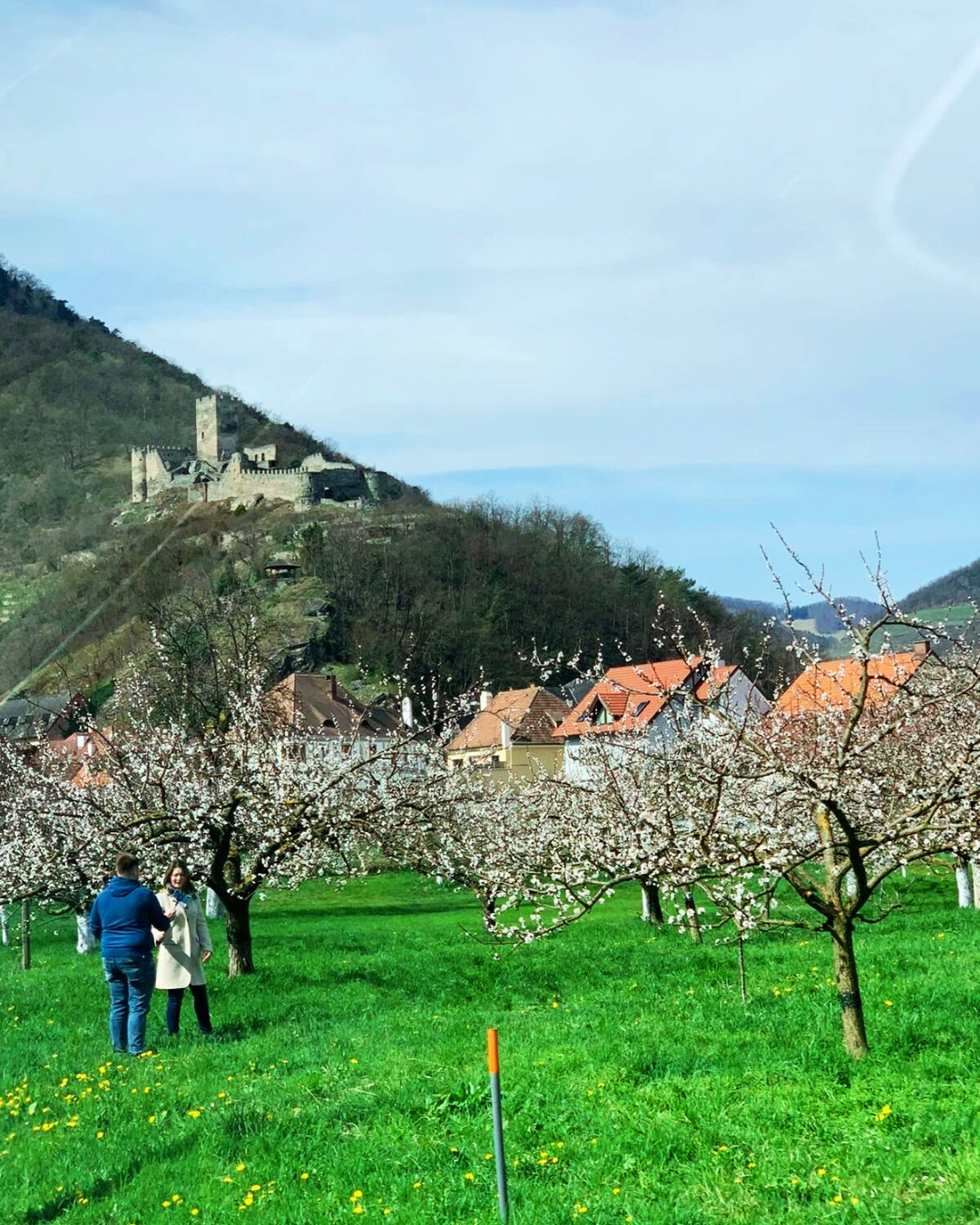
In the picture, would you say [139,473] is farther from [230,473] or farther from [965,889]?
[965,889]

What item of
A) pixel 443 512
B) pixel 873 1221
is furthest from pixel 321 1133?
pixel 443 512

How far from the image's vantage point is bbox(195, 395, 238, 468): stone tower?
565 ft

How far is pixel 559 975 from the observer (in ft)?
53.8

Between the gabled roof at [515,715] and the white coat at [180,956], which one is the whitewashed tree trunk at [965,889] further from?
the gabled roof at [515,715]

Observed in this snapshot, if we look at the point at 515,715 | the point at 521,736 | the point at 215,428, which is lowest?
the point at 521,736

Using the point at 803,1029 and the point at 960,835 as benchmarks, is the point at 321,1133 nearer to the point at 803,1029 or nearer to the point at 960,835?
the point at 803,1029

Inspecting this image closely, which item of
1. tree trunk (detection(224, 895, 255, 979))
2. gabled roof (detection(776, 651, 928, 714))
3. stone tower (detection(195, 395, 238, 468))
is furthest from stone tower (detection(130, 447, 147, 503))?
tree trunk (detection(224, 895, 255, 979))

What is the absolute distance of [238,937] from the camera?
17.7 metres

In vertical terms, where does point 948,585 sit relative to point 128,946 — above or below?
above

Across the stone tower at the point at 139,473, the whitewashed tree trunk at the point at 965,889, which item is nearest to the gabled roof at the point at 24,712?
the whitewashed tree trunk at the point at 965,889

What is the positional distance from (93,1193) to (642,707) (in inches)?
1780

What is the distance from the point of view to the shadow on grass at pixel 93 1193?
25.4 feet

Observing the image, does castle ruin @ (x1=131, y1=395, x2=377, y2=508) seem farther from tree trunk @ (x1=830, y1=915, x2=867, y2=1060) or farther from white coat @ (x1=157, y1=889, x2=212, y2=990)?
tree trunk @ (x1=830, y1=915, x2=867, y2=1060)

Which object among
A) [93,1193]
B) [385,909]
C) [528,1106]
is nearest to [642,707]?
[385,909]
